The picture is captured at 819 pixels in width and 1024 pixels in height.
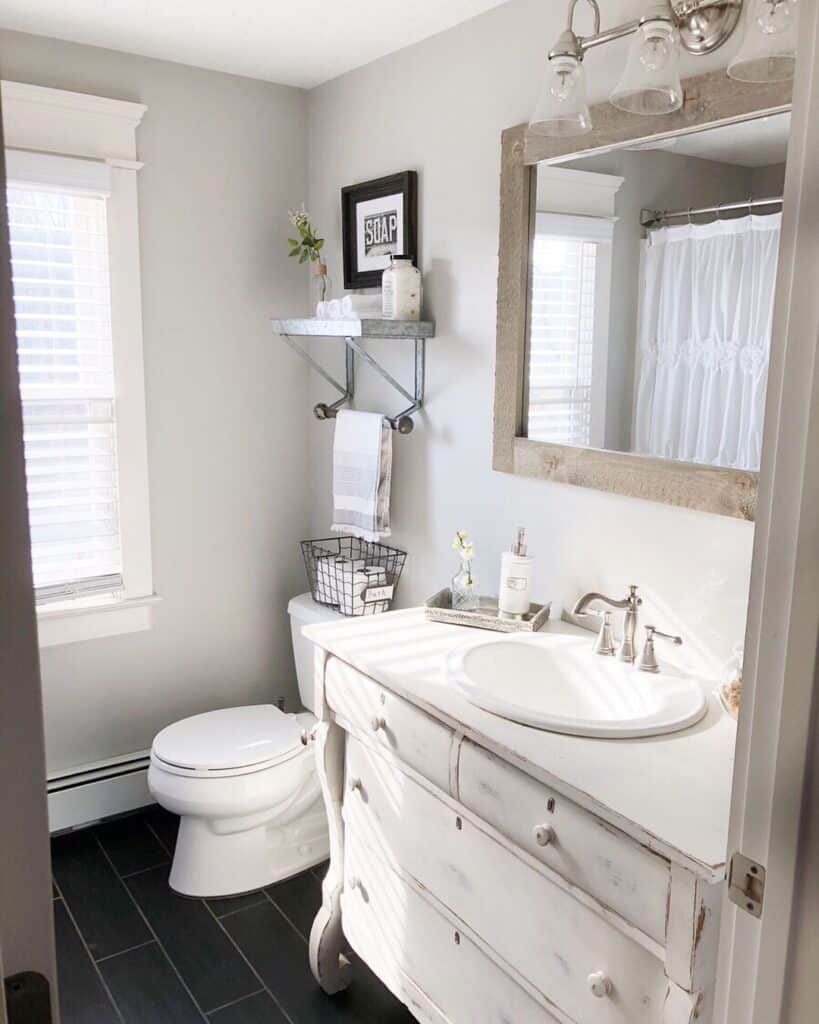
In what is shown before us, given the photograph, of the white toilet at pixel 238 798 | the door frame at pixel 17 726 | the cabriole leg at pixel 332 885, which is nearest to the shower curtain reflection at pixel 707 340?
the cabriole leg at pixel 332 885

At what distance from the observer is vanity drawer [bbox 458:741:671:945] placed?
1.26m

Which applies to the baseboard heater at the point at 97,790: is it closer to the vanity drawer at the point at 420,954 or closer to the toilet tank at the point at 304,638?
the toilet tank at the point at 304,638

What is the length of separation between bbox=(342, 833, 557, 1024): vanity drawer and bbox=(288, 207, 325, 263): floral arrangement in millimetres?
1697

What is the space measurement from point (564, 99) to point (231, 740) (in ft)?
5.99

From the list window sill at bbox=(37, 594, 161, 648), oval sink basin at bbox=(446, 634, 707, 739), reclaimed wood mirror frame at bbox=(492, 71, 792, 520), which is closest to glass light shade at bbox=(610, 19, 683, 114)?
reclaimed wood mirror frame at bbox=(492, 71, 792, 520)

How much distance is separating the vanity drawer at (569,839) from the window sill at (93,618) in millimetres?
1496

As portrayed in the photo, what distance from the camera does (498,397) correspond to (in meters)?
2.23

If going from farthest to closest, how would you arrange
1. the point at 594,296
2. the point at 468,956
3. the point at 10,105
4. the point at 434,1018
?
the point at 10,105 < the point at 594,296 < the point at 434,1018 < the point at 468,956

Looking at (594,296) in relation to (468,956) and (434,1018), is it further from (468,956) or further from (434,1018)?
(434,1018)

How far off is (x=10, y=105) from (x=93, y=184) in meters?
0.27

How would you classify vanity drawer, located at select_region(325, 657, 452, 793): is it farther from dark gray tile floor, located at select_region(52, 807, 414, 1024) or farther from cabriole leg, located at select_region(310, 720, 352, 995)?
dark gray tile floor, located at select_region(52, 807, 414, 1024)

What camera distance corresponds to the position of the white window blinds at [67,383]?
248 cm

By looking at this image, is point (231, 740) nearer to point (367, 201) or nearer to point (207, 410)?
point (207, 410)

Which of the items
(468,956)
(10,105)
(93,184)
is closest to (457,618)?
(468,956)
